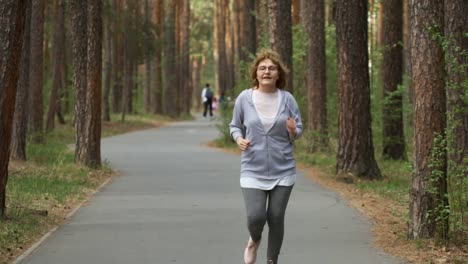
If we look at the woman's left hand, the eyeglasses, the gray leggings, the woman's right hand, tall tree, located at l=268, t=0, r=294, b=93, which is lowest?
the gray leggings

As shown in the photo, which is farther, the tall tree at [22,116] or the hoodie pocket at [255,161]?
the tall tree at [22,116]

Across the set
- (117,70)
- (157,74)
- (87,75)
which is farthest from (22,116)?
(157,74)

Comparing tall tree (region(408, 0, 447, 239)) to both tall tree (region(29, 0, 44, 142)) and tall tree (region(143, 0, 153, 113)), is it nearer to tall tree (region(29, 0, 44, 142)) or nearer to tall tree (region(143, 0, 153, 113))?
tall tree (region(29, 0, 44, 142))

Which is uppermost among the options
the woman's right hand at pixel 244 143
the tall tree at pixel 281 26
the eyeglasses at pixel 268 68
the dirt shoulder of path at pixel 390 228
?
the tall tree at pixel 281 26

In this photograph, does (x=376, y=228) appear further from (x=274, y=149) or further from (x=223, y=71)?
(x=223, y=71)

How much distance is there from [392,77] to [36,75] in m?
10.7

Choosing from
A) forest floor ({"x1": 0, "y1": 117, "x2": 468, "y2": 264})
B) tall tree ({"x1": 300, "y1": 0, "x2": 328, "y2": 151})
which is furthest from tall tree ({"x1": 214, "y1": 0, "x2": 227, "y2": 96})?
forest floor ({"x1": 0, "y1": 117, "x2": 468, "y2": 264})

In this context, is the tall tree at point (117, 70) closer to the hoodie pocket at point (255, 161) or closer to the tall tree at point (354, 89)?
the tall tree at point (354, 89)

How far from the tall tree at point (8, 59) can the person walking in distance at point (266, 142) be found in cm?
414

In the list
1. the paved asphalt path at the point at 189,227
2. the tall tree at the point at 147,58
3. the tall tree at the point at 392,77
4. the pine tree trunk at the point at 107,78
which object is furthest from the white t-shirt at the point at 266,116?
the tall tree at the point at 147,58

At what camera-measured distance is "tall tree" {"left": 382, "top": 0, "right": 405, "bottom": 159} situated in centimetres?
2272

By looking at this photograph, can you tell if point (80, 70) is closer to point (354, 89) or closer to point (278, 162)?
point (354, 89)

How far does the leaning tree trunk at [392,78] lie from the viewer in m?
22.7

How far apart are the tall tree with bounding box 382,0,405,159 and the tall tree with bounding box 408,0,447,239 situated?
39.1 feet
